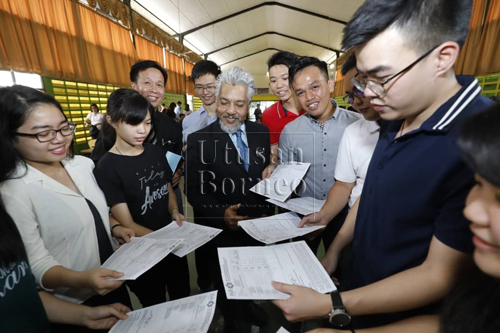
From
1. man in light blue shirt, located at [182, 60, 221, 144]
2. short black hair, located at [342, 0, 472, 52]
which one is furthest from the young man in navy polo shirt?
man in light blue shirt, located at [182, 60, 221, 144]

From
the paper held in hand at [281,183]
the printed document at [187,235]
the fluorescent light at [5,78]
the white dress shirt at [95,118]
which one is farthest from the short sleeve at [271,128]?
the white dress shirt at [95,118]

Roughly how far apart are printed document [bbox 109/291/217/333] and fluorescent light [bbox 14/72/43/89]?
4712 millimetres

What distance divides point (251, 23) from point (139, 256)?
1087 centimetres

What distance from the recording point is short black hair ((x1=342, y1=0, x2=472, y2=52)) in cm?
60

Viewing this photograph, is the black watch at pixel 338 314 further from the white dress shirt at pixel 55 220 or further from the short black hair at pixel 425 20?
the white dress shirt at pixel 55 220

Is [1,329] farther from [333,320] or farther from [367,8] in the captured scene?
[367,8]

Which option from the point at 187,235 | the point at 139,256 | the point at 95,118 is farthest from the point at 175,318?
the point at 95,118

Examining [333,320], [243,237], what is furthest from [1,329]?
[243,237]

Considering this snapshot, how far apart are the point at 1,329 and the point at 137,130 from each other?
98 centimetres

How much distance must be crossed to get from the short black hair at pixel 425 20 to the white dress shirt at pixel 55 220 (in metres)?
1.22

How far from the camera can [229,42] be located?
37.8 feet

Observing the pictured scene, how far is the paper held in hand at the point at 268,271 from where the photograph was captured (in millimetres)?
761

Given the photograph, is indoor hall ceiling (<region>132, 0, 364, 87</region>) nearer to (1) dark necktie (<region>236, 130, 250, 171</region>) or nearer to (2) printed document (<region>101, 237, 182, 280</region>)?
(1) dark necktie (<region>236, 130, 250, 171</region>)

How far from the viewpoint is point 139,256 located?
93 cm
